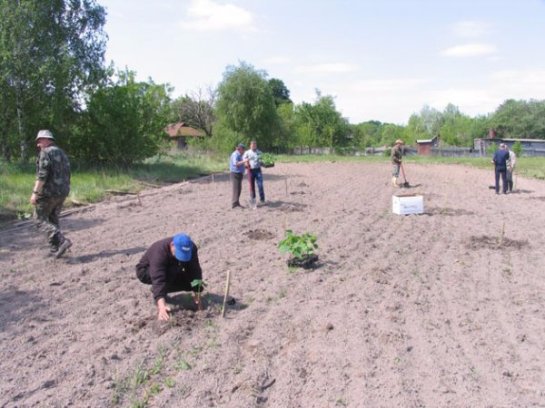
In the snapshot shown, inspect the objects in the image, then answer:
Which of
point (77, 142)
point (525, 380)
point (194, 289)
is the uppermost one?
point (77, 142)

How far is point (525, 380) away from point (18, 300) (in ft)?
17.6

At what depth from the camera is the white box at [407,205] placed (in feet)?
38.7

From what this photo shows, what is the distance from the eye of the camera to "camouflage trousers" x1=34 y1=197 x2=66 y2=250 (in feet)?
24.3

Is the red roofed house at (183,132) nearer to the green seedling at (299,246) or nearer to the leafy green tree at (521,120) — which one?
the leafy green tree at (521,120)

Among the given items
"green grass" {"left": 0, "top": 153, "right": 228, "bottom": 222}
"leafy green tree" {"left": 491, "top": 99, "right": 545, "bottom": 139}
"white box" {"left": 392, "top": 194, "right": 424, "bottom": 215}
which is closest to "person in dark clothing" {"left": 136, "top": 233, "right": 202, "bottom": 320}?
"green grass" {"left": 0, "top": 153, "right": 228, "bottom": 222}

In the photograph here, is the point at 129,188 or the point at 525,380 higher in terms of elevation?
the point at 129,188

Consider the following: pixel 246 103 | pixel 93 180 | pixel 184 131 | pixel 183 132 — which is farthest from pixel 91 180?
pixel 184 131

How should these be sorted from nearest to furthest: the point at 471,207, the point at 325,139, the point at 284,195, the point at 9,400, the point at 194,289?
the point at 9,400
the point at 194,289
the point at 471,207
the point at 284,195
the point at 325,139

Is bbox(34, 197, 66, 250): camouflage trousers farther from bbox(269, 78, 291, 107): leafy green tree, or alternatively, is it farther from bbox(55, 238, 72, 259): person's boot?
bbox(269, 78, 291, 107): leafy green tree

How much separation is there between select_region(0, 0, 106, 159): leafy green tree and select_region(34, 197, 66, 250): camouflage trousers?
13806 millimetres

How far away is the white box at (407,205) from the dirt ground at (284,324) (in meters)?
1.70

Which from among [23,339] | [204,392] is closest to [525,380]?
[204,392]

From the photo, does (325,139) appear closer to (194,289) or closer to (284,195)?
(284,195)

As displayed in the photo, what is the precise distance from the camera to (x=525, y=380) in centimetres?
407
